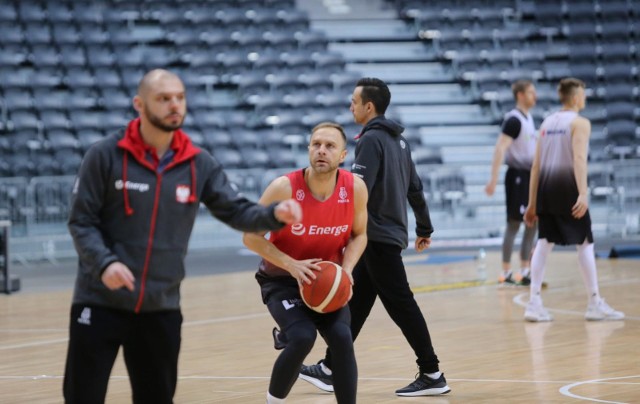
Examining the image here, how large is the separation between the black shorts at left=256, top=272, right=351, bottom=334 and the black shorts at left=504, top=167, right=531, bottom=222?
6697 millimetres

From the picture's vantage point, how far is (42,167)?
18.1 m

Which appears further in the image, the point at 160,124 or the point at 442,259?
the point at 442,259

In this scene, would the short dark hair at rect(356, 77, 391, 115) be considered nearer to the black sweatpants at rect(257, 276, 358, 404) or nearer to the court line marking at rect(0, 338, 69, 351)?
the black sweatpants at rect(257, 276, 358, 404)

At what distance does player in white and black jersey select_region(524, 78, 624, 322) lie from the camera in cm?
909

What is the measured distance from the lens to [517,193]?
474 inches

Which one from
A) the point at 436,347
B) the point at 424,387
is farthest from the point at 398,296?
the point at 436,347

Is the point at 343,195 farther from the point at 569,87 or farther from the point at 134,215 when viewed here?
the point at 569,87

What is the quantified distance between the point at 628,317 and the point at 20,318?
521cm

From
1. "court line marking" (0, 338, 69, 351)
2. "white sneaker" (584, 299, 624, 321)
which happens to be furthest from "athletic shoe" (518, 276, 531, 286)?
"court line marking" (0, 338, 69, 351)

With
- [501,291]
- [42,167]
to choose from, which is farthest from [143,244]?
[42,167]

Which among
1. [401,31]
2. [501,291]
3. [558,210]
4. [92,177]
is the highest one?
[401,31]

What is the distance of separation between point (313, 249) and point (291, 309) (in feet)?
0.97

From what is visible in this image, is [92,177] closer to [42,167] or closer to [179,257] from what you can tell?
[179,257]

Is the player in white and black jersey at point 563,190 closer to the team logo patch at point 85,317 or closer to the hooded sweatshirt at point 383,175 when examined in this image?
the hooded sweatshirt at point 383,175
